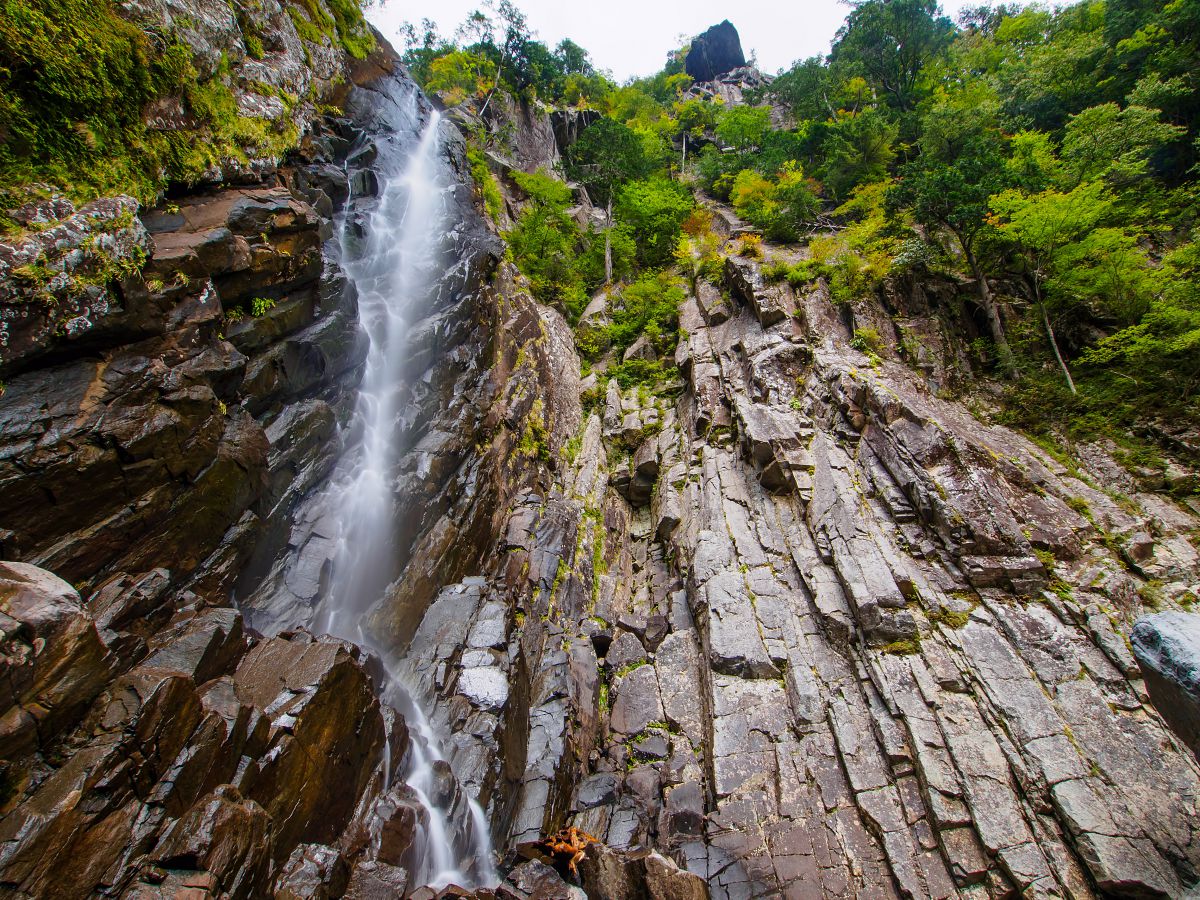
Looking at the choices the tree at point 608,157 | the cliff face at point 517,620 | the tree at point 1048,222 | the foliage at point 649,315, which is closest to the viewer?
the cliff face at point 517,620

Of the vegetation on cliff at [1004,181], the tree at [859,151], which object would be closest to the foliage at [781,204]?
the vegetation on cliff at [1004,181]

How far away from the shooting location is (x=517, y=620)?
13.7 m

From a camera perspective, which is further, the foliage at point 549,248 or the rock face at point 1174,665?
the foliage at point 549,248

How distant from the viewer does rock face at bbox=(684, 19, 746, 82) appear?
5819cm

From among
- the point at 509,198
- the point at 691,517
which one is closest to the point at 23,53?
the point at 691,517

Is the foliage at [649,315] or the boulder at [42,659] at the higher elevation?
the foliage at [649,315]

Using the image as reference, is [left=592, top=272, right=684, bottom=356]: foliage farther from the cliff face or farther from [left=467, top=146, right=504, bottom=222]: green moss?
[left=467, top=146, right=504, bottom=222]: green moss

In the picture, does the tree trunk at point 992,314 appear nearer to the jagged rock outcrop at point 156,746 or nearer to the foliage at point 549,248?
the foliage at point 549,248

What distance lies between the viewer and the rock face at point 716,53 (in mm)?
58188

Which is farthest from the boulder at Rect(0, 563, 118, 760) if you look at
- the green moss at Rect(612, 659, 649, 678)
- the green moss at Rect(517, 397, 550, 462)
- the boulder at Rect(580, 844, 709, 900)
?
the green moss at Rect(517, 397, 550, 462)

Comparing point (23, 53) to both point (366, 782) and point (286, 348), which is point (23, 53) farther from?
point (366, 782)

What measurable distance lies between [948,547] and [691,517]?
7.23m

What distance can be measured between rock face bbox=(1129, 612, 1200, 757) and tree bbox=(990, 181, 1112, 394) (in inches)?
489

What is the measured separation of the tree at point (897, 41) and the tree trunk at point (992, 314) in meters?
17.8
